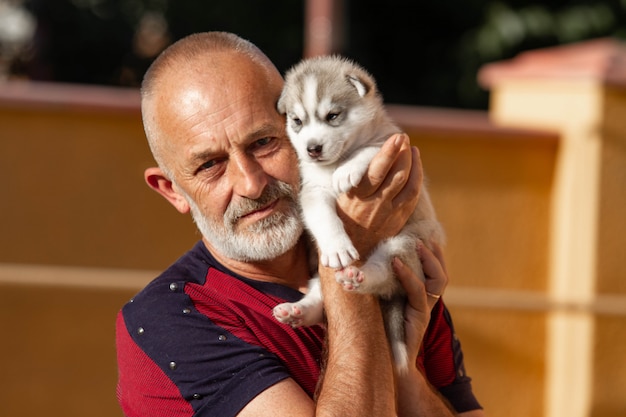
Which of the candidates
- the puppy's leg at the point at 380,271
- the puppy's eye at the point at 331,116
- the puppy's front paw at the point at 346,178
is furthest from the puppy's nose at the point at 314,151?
the puppy's leg at the point at 380,271

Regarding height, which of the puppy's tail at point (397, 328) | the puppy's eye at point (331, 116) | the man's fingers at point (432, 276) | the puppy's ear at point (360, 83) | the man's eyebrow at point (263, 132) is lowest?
the puppy's tail at point (397, 328)

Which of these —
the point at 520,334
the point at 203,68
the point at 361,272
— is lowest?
the point at 520,334

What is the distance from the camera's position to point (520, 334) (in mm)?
7109

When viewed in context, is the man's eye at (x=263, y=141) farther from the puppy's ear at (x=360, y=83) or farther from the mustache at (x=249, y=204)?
the puppy's ear at (x=360, y=83)

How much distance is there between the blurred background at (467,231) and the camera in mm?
6664

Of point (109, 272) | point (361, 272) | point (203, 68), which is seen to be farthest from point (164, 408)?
point (109, 272)

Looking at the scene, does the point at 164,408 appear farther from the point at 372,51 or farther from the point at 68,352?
the point at 372,51

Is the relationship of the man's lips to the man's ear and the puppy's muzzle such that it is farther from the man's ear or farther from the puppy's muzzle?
the man's ear

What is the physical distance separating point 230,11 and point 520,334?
20.4 feet

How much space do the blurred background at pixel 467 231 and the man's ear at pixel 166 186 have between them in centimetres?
303

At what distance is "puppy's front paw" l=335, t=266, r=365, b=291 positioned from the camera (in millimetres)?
3150

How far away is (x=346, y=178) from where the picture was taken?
333 cm

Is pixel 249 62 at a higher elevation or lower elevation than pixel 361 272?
higher

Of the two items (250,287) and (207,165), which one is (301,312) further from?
(207,165)
